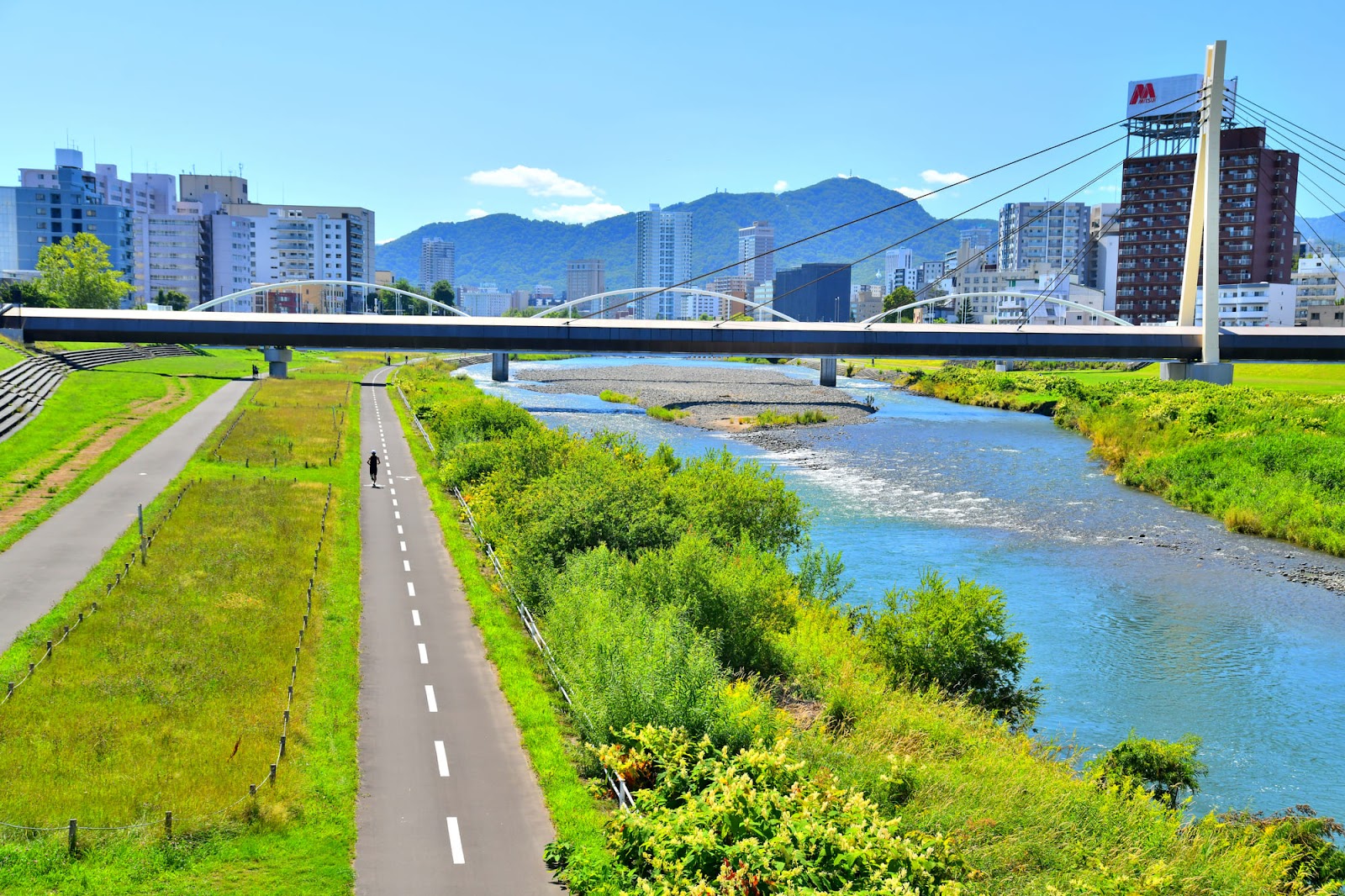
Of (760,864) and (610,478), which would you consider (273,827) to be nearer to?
(760,864)

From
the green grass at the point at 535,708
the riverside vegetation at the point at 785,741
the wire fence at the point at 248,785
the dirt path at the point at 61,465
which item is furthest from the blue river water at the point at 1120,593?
the dirt path at the point at 61,465

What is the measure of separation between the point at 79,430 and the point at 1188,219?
125 meters

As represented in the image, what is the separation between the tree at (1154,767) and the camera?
666 inches

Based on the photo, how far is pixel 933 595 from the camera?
21.8m

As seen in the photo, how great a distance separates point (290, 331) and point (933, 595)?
239 feet

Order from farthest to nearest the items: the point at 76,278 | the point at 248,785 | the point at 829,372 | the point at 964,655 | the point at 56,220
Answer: the point at 56,220 → the point at 829,372 → the point at 76,278 → the point at 964,655 → the point at 248,785

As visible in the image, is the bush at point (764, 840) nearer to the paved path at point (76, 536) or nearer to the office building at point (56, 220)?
the paved path at point (76, 536)

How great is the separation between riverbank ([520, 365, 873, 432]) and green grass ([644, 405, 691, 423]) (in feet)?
1.81

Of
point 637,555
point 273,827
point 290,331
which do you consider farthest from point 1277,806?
point 290,331

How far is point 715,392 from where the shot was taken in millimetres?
100688

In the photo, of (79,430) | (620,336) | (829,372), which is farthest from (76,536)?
(829,372)

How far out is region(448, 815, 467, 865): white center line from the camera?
1341cm

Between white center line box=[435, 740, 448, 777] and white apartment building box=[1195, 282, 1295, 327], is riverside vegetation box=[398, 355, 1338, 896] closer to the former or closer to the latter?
white center line box=[435, 740, 448, 777]

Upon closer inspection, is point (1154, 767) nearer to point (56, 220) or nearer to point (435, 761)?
point (435, 761)
